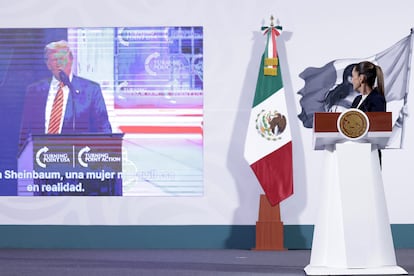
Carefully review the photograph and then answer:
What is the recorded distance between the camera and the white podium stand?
5992mm

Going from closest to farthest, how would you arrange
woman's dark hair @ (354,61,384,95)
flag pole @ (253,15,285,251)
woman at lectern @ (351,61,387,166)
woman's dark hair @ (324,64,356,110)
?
1. woman at lectern @ (351,61,387,166)
2. woman's dark hair @ (354,61,384,95)
3. flag pole @ (253,15,285,251)
4. woman's dark hair @ (324,64,356,110)

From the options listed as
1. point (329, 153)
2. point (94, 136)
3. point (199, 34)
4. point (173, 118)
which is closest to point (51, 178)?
point (94, 136)

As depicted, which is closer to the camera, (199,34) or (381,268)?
(381,268)

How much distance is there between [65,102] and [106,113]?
15.4 inches

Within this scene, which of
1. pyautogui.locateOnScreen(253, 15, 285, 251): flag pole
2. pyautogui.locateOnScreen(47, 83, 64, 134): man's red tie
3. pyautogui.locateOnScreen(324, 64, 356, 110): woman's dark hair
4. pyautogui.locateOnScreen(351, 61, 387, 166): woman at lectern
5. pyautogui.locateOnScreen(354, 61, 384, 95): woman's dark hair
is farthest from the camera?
pyautogui.locateOnScreen(47, 83, 64, 134): man's red tie

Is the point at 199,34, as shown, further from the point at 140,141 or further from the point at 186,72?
the point at 140,141

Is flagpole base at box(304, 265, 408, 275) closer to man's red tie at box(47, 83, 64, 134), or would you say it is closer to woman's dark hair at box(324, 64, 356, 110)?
woman's dark hair at box(324, 64, 356, 110)

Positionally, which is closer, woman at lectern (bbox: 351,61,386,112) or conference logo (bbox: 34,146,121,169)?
woman at lectern (bbox: 351,61,386,112)

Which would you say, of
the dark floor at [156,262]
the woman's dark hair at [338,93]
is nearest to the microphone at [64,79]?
the dark floor at [156,262]

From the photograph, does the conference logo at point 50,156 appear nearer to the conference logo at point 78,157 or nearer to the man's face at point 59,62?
the conference logo at point 78,157

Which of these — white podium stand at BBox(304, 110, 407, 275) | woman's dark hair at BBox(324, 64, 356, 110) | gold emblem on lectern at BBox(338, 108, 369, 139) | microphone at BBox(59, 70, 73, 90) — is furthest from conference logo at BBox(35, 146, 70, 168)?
gold emblem on lectern at BBox(338, 108, 369, 139)

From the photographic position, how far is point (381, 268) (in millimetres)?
6004

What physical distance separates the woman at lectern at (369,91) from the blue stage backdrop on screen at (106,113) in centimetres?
177

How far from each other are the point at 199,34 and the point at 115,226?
1.85m
